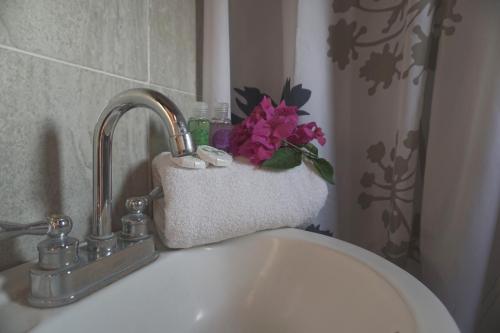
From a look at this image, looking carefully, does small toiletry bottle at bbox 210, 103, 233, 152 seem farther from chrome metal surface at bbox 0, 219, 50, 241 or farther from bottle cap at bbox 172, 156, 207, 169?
chrome metal surface at bbox 0, 219, 50, 241

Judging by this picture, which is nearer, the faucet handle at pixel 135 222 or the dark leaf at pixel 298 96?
the faucet handle at pixel 135 222

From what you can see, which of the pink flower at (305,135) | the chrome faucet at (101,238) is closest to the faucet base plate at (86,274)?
the chrome faucet at (101,238)

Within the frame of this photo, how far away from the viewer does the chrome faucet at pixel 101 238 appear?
0.33m

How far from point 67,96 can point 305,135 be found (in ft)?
1.39

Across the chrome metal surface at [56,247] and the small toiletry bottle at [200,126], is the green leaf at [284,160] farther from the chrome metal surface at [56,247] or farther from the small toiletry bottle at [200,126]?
the chrome metal surface at [56,247]

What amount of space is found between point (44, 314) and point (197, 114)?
1.43 feet

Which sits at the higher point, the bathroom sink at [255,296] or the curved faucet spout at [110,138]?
the curved faucet spout at [110,138]

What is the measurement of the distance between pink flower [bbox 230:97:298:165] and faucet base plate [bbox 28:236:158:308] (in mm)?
242

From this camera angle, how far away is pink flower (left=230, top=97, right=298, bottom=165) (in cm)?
57

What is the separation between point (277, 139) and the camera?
0.58 metres

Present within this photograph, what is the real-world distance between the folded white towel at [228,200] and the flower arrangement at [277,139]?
2cm

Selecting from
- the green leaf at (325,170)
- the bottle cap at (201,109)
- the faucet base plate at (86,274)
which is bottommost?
the faucet base plate at (86,274)

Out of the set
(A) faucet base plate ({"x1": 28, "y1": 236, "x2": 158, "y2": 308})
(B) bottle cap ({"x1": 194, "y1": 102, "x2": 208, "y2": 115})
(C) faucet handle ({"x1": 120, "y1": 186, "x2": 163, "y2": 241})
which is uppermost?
(B) bottle cap ({"x1": 194, "y1": 102, "x2": 208, "y2": 115})

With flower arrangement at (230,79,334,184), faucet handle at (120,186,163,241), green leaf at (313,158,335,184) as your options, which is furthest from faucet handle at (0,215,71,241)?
green leaf at (313,158,335,184)
